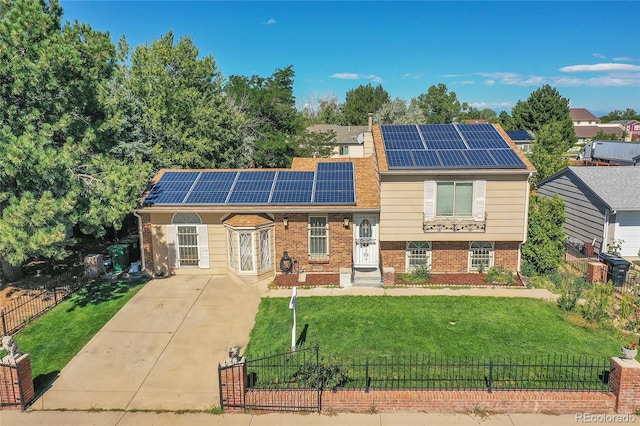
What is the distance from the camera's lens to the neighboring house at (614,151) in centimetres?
4194

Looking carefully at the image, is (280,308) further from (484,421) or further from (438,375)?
(484,421)

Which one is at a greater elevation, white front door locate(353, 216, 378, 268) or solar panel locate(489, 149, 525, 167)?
solar panel locate(489, 149, 525, 167)

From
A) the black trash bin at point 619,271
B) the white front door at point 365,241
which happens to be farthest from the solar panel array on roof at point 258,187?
the black trash bin at point 619,271

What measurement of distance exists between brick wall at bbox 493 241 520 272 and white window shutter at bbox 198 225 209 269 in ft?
38.0

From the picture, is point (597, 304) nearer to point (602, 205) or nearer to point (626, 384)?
point (626, 384)

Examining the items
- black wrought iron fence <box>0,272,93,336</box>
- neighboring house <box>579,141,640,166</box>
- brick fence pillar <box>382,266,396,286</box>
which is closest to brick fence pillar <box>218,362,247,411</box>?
black wrought iron fence <box>0,272,93,336</box>

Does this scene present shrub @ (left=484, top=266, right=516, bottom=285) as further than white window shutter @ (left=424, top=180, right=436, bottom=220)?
Yes

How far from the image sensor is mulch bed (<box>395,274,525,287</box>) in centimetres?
1678

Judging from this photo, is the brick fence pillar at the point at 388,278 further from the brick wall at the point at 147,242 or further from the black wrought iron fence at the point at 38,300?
the black wrought iron fence at the point at 38,300

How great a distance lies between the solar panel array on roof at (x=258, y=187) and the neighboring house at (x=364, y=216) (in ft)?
0.14

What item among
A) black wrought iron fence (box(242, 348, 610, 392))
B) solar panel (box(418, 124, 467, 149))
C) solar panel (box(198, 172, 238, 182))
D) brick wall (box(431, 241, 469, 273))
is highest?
solar panel (box(418, 124, 467, 149))

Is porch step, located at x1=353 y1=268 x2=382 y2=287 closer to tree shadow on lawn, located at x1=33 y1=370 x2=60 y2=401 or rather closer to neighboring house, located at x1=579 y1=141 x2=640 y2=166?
tree shadow on lawn, located at x1=33 y1=370 x2=60 y2=401

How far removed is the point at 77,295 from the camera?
1590 cm

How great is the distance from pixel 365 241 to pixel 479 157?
543cm
